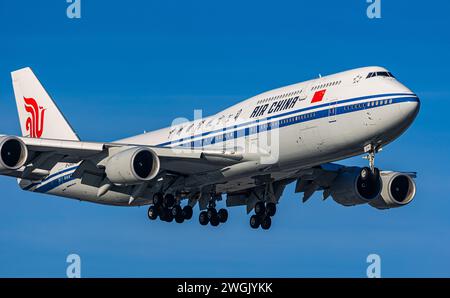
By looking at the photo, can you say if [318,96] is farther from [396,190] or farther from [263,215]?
[396,190]

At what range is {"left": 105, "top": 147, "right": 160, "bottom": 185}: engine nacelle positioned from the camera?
54.2 metres

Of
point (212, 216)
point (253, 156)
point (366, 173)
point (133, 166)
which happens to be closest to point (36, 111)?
point (212, 216)

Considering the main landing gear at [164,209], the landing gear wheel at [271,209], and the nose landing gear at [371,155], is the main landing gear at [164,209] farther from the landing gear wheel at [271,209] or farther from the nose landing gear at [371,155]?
the nose landing gear at [371,155]

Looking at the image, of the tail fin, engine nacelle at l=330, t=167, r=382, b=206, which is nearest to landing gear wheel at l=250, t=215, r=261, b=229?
engine nacelle at l=330, t=167, r=382, b=206

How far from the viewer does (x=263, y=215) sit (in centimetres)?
6150

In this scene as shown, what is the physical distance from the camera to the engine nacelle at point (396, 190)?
6284cm

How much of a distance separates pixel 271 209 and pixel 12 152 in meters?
15.7

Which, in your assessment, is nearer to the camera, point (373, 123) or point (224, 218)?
point (373, 123)

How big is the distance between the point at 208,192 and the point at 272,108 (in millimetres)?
8284
